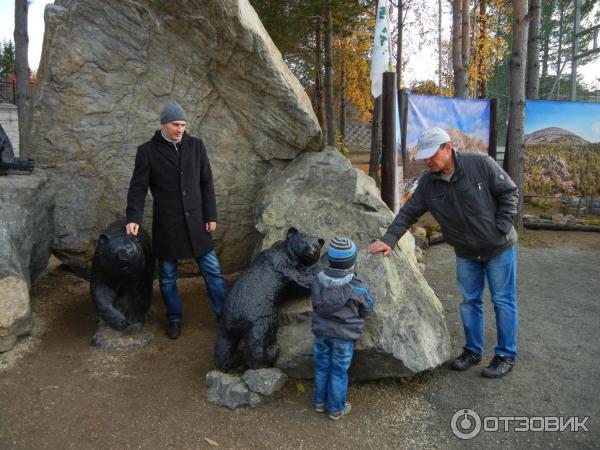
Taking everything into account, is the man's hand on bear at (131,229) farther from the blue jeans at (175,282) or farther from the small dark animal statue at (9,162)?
the small dark animal statue at (9,162)

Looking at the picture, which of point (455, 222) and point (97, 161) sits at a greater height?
point (97, 161)

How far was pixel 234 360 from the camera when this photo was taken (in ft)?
11.8

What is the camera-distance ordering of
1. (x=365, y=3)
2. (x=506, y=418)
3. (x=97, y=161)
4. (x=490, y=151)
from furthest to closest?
(x=365, y=3) < (x=490, y=151) < (x=97, y=161) < (x=506, y=418)

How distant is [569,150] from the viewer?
30.8 ft

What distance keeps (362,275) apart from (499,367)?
3.98 ft

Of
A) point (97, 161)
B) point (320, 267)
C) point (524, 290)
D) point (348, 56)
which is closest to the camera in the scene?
A: point (320, 267)

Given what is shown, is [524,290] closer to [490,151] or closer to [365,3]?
[490,151]

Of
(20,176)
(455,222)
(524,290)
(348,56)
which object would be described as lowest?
(524,290)

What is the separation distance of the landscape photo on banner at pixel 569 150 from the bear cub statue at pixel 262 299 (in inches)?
282

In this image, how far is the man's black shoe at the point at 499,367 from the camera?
361 cm

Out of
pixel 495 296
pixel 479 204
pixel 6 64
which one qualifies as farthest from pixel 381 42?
pixel 6 64

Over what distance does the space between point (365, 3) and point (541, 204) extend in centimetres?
606

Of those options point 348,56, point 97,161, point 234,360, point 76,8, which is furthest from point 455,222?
point 348,56

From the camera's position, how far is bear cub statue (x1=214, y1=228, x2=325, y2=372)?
11.3 ft
